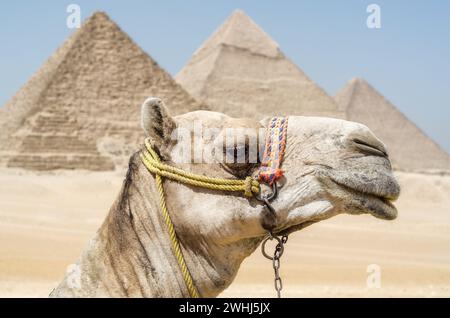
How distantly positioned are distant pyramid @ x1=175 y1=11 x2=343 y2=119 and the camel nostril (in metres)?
118

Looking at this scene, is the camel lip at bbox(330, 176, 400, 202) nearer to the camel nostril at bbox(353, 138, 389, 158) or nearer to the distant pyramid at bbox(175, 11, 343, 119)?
the camel nostril at bbox(353, 138, 389, 158)

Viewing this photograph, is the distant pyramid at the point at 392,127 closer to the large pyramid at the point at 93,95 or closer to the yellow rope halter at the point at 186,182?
the large pyramid at the point at 93,95

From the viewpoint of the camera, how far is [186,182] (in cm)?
251

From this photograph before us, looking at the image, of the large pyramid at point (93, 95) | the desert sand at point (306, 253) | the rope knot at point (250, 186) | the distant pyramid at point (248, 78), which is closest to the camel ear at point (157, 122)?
the rope knot at point (250, 186)

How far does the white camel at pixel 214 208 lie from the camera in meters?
2.41

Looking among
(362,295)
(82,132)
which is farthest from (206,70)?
(362,295)

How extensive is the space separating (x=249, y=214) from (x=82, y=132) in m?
88.5

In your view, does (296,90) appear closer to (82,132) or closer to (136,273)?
(82,132)

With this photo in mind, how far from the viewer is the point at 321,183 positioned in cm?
241

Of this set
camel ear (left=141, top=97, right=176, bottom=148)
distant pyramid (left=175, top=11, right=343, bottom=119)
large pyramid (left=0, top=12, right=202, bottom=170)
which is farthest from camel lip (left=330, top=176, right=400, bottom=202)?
distant pyramid (left=175, top=11, right=343, bottom=119)

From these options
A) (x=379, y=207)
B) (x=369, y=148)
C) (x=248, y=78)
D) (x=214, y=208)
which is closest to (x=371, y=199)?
(x=379, y=207)

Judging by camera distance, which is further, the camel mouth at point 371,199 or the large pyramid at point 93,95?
the large pyramid at point 93,95

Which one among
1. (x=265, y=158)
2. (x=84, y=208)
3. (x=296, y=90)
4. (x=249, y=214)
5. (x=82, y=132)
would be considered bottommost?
(x=249, y=214)

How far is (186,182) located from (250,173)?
233mm
